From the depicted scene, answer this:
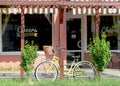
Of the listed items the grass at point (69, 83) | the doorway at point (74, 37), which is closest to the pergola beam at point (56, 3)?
the grass at point (69, 83)

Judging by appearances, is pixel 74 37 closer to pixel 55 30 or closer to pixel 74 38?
pixel 74 38

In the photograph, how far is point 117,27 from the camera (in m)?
19.3

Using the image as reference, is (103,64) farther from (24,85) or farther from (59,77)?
(24,85)

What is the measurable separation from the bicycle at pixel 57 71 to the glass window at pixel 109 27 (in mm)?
5315

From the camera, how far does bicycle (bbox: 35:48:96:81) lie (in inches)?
532

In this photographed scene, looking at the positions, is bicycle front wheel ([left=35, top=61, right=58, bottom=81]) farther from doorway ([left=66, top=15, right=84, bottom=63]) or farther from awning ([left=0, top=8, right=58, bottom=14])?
doorway ([left=66, top=15, right=84, bottom=63])

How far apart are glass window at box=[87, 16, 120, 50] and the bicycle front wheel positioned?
19.3 ft

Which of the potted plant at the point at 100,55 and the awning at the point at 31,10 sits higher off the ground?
the awning at the point at 31,10

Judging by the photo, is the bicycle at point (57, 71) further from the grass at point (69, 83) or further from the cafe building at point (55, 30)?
the cafe building at point (55, 30)

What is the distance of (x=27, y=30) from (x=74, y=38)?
2.27m

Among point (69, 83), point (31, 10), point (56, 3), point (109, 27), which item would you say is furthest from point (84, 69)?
point (109, 27)

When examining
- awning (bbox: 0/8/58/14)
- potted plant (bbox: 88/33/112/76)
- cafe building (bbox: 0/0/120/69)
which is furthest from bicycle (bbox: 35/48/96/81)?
awning (bbox: 0/8/58/14)

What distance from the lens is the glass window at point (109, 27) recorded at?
1920cm

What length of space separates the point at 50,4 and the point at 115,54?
545cm
